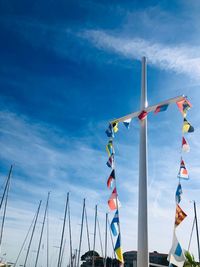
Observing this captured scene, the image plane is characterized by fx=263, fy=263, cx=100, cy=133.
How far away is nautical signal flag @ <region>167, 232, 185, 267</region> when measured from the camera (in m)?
6.02

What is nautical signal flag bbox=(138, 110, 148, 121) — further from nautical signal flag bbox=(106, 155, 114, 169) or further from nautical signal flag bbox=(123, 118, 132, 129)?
nautical signal flag bbox=(106, 155, 114, 169)

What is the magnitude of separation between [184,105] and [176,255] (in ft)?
14.4

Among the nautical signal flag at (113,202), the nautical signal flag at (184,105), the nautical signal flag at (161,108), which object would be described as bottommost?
the nautical signal flag at (113,202)

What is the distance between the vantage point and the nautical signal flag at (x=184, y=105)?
8195 mm

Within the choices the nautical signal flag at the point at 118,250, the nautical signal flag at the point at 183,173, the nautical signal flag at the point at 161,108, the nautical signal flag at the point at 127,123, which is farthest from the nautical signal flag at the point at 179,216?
the nautical signal flag at the point at 127,123

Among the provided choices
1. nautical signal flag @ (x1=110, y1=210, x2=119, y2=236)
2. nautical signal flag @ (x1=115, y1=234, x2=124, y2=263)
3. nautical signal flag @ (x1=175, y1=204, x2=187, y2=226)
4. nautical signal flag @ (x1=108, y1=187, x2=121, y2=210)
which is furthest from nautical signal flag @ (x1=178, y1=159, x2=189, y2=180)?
nautical signal flag @ (x1=115, y1=234, x2=124, y2=263)

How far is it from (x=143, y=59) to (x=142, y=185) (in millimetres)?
4593

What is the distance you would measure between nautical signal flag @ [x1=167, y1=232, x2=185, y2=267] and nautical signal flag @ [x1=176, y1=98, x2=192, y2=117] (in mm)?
3968

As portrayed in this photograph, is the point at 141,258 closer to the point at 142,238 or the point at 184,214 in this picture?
the point at 142,238

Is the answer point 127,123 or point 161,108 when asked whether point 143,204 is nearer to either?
point 161,108

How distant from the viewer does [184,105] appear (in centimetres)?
826

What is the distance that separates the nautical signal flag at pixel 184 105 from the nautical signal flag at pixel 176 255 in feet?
13.0

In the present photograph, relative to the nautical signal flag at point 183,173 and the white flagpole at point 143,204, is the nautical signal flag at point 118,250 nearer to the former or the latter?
the white flagpole at point 143,204

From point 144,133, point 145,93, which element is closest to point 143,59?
point 145,93
